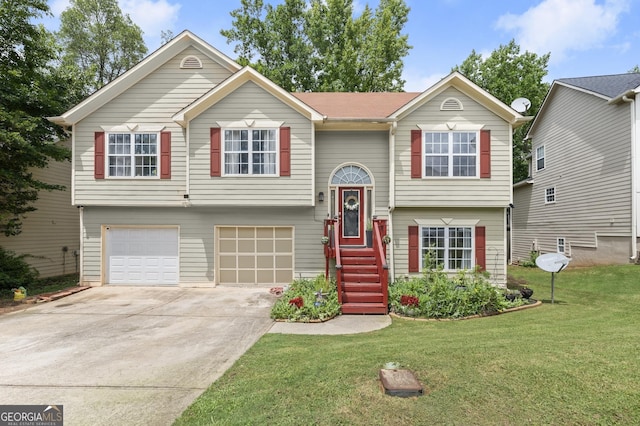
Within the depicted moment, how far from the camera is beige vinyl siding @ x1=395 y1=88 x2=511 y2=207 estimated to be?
10.4 meters

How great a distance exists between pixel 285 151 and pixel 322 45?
1512cm

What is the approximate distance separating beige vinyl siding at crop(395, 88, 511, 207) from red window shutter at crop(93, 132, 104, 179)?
394 inches

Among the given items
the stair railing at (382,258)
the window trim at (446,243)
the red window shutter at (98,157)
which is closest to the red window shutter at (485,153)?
the window trim at (446,243)

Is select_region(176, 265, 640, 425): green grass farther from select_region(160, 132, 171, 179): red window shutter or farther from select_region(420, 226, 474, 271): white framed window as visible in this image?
select_region(160, 132, 171, 179): red window shutter

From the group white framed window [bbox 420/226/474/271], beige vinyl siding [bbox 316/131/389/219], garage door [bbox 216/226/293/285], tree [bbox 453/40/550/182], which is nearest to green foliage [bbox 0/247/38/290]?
Answer: garage door [bbox 216/226/293/285]

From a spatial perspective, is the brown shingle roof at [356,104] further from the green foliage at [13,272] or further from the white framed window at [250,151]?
the green foliage at [13,272]

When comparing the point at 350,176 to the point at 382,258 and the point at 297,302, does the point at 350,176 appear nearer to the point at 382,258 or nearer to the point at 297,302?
the point at 382,258

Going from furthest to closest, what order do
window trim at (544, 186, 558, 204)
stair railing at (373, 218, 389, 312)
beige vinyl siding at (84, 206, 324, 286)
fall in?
1. window trim at (544, 186, 558, 204)
2. beige vinyl siding at (84, 206, 324, 286)
3. stair railing at (373, 218, 389, 312)

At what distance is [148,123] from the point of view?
11047 millimetres

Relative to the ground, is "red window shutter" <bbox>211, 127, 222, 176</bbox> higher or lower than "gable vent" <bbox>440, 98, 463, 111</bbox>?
lower

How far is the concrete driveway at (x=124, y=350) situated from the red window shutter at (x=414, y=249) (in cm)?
476

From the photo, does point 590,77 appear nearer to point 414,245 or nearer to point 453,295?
point 414,245

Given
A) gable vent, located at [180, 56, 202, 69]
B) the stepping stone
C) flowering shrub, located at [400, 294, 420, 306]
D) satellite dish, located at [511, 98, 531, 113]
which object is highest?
satellite dish, located at [511, 98, 531, 113]

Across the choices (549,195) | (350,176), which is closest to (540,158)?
(549,195)
